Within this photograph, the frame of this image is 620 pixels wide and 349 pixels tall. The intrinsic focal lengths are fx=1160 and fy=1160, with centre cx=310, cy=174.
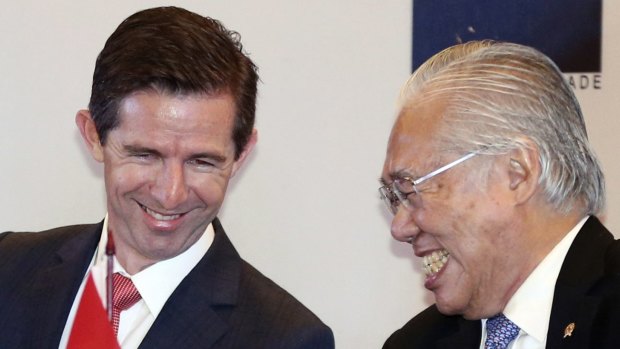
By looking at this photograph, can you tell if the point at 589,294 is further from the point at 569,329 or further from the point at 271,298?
the point at 271,298

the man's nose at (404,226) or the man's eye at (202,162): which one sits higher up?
the man's eye at (202,162)

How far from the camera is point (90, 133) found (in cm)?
269

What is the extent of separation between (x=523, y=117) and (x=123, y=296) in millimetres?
988

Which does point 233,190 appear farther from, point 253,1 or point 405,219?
point 405,219

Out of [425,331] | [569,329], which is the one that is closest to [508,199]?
[569,329]

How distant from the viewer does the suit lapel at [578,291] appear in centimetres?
248

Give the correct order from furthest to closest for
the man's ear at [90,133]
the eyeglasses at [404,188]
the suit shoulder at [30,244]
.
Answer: the suit shoulder at [30,244], the man's ear at [90,133], the eyeglasses at [404,188]

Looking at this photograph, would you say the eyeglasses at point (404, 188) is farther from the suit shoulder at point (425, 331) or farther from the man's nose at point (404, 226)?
the suit shoulder at point (425, 331)

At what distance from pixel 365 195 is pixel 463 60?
0.98 meters

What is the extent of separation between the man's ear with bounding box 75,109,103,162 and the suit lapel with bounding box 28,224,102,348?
0.23 m

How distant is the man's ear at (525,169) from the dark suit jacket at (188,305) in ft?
1.77

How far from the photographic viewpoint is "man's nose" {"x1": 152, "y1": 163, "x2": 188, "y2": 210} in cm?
250

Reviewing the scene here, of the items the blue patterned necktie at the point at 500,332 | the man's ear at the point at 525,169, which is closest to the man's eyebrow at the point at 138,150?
the man's ear at the point at 525,169

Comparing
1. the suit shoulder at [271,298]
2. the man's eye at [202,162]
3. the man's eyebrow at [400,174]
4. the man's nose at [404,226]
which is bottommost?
the suit shoulder at [271,298]
